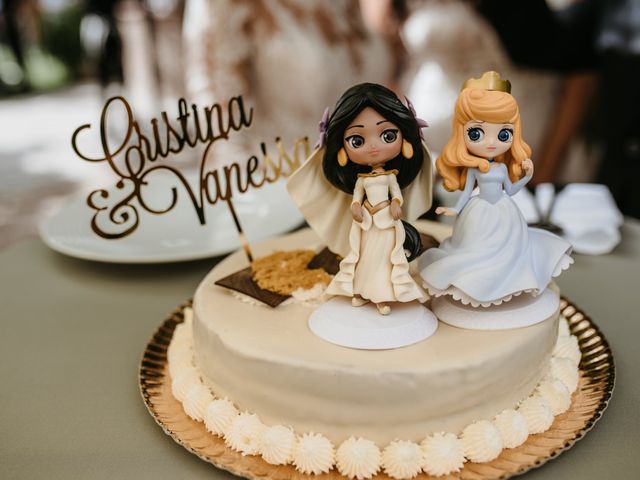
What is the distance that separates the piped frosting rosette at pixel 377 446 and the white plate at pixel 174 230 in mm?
909

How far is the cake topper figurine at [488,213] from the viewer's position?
1374 mm

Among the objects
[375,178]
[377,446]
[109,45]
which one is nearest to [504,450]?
[377,446]

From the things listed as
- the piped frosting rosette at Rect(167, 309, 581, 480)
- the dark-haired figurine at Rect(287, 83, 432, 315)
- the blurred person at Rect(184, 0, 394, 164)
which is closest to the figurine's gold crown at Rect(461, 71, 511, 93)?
the dark-haired figurine at Rect(287, 83, 432, 315)

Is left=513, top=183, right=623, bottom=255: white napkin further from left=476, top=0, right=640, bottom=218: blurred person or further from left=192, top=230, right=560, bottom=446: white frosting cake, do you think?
left=476, top=0, right=640, bottom=218: blurred person

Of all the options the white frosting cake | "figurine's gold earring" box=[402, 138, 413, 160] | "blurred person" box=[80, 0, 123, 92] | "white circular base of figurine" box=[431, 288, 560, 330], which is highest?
"figurine's gold earring" box=[402, 138, 413, 160]

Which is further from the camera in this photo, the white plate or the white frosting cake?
the white plate

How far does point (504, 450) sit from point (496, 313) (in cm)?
30

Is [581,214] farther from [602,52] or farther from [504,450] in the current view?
[602,52]

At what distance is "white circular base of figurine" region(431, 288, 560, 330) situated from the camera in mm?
1430

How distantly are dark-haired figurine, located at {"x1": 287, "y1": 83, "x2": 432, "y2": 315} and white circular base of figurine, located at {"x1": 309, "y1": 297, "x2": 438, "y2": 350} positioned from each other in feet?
0.09

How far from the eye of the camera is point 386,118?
52.1 inches

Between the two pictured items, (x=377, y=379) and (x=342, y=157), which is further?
(x=342, y=157)

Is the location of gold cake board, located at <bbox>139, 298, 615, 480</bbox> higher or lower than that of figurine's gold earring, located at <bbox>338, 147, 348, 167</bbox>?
lower

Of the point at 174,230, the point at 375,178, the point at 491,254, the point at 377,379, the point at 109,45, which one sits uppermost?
the point at 375,178
